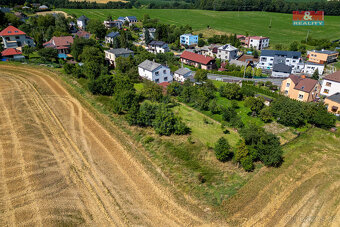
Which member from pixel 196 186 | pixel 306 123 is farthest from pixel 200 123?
pixel 306 123

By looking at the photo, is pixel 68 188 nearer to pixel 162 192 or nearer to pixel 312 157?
pixel 162 192

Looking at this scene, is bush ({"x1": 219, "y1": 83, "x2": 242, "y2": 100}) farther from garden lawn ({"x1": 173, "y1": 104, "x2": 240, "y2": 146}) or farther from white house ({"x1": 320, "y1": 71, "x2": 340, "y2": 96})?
white house ({"x1": 320, "y1": 71, "x2": 340, "y2": 96})

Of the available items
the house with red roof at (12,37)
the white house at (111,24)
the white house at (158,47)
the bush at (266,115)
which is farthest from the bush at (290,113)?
the white house at (111,24)

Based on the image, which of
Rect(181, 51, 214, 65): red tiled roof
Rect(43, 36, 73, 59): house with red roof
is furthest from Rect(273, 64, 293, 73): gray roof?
Rect(43, 36, 73, 59): house with red roof

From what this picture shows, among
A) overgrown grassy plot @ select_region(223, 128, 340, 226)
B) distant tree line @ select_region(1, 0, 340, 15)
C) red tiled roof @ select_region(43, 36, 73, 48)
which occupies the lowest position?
overgrown grassy plot @ select_region(223, 128, 340, 226)

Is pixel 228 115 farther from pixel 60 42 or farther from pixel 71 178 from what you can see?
pixel 60 42
